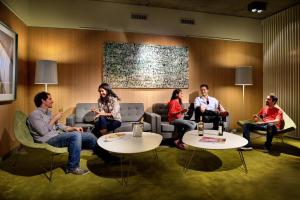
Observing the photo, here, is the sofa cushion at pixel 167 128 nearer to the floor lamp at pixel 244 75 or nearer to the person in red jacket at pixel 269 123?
the person in red jacket at pixel 269 123

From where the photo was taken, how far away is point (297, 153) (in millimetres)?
3904

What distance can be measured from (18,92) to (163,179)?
310 centimetres

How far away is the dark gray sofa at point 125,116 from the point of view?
399 cm

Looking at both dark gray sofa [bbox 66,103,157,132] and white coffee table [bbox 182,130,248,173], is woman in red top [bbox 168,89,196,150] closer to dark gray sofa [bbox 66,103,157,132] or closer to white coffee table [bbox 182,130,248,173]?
dark gray sofa [bbox 66,103,157,132]

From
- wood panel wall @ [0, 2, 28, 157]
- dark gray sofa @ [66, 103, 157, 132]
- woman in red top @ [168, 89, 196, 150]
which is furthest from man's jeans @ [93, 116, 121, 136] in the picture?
wood panel wall @ [0, 2, 28, 157]

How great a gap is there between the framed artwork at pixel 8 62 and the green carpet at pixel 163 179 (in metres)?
1.08

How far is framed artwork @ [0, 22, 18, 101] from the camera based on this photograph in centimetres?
326

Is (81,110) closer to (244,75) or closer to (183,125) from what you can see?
A: (183,125)

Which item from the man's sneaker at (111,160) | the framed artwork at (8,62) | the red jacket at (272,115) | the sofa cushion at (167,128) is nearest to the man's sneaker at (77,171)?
the man's sneaker at (111,160)

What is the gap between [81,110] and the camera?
4.47 meters

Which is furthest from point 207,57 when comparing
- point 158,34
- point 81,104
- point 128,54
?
point 81,104

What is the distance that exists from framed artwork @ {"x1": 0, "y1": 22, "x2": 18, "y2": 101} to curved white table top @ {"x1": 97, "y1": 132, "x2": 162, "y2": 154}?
5.84 ft

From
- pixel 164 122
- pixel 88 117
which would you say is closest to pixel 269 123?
pixel 164 122

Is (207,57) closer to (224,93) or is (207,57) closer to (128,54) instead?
(224,93)
